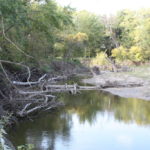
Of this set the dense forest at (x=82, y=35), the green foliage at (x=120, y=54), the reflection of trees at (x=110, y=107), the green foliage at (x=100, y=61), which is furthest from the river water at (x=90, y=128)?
the green foliage at (x=120, y=54)

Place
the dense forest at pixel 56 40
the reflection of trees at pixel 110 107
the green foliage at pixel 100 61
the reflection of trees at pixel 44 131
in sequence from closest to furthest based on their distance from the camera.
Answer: the reflection of trees at pixel 44 131 < the dense forest at pixel 56 40 < the reflection of trees at pixel 110 107 < the green foliage at pixel 100 61

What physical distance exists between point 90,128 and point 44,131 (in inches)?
79.2

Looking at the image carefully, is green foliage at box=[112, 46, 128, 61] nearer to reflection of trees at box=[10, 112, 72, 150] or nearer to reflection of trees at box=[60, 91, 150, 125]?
reflection of trees at box=[60, 91, 150, 125]

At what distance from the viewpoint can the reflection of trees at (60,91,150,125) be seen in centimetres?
1507

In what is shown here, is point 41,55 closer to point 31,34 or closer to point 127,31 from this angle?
point 31,34

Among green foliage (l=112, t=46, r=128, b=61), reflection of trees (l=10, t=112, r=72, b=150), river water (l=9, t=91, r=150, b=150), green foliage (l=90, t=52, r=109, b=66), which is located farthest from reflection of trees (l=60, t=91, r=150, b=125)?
green foliage (l=112, t=46, r=128, b=61)

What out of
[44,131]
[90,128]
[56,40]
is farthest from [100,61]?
[44,131]

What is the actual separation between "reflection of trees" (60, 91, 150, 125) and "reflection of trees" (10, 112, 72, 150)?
1321 mm

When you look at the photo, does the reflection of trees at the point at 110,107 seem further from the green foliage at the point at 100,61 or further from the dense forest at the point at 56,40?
the green foliage at the point at 100,61

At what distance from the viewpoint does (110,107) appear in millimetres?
17656

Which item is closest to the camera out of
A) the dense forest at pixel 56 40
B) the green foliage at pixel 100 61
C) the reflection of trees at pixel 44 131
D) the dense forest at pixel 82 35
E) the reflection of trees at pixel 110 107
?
the reflection of trees at pixel 44 131

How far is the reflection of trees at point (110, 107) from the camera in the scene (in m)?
15.1

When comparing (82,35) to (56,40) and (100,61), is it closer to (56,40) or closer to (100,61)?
(100,61)

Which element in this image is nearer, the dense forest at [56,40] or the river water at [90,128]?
the river water at [90,128]
